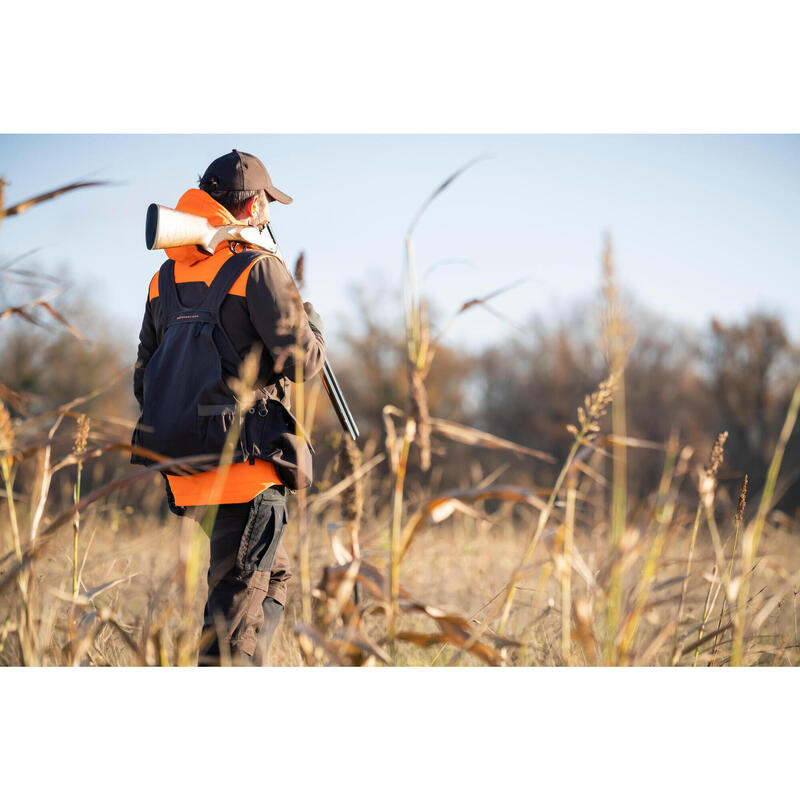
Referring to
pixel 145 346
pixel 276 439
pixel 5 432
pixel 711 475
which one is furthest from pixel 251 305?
pixel 711 475

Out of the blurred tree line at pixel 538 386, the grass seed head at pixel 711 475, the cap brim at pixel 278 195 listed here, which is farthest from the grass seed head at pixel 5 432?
the blurred tree line at pixel 538 386

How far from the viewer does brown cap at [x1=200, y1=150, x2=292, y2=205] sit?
1.85 m

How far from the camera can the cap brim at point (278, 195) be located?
195cm

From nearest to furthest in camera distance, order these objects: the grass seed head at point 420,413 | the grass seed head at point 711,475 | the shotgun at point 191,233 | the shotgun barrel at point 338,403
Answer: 1. the grass seed head at point 420,413
2. the grass seed head at point 711,475
3. the shotgun at point 191,233
4. the shotgun barrel at point 338,403

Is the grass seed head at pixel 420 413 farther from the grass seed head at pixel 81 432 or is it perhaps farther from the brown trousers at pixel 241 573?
the grass seed head at pixel 81 432

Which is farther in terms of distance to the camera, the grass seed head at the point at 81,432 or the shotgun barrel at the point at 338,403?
the shotgun barrel at the point at 338,403

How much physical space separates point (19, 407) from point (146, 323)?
577mm

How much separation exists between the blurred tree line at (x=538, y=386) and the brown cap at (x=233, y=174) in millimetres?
6533

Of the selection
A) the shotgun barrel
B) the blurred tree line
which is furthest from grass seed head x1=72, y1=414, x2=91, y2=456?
the blurred tree line

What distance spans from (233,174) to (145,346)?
21.9 inches

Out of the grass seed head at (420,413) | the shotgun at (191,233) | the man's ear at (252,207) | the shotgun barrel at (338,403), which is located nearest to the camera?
the grass seed head at (420,413)

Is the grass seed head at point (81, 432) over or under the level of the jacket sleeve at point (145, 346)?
under

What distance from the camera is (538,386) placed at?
48.5ft

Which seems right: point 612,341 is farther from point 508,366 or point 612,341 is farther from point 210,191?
point 508,366
